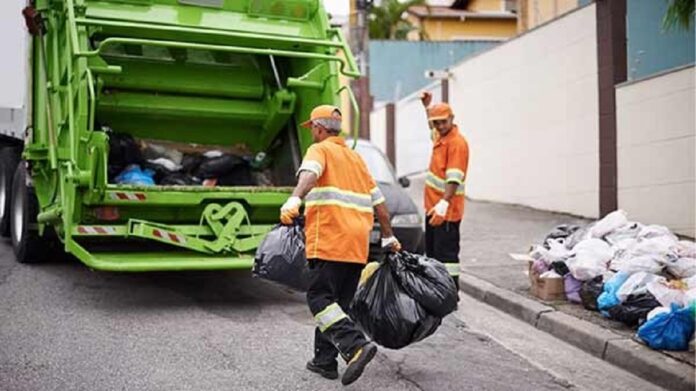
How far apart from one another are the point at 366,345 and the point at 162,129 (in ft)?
13.3

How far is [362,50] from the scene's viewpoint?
1938 cm

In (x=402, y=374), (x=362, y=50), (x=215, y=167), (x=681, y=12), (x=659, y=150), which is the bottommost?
(x=402, y=374)

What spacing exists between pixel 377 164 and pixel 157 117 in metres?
2.86

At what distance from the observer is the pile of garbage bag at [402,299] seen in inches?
178

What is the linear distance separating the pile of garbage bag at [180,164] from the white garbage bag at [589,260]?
2.86 m

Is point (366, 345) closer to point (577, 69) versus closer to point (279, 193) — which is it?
point (279, 193)

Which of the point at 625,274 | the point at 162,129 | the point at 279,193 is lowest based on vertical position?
the point at 625,274

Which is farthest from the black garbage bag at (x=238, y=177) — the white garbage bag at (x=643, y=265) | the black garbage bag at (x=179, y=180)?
the white garbage bag at (x=643, y=265)

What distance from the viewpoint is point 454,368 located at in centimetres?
492

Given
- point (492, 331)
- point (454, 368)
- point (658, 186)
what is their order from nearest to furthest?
point (454, 368) < point (492, 331) < point (658, 186)

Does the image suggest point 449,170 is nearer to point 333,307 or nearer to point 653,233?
point 653,233

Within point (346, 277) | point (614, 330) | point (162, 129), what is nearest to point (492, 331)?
point (614, 330)

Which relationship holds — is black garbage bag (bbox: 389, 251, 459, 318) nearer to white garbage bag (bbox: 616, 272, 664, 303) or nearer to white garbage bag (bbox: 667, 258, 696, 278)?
white garbage bag (bbox: 616, 272, 664, 303)

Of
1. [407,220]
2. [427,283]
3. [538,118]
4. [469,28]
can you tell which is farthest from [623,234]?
[469,28]
